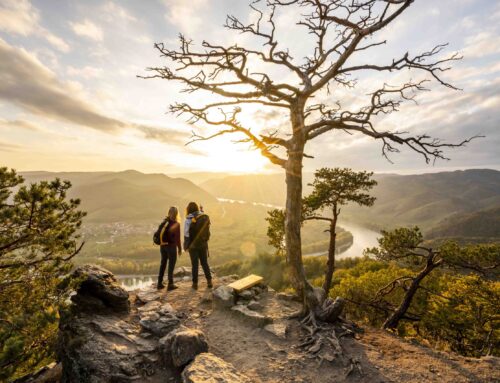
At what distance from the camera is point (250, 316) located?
25.2 feet

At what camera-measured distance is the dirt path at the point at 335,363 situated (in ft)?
18.0

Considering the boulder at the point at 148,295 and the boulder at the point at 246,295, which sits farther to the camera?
the boulder at the point at 246,295

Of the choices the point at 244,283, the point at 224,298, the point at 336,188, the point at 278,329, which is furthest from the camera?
the point at 336,188

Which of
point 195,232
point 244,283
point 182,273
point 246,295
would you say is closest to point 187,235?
point 195,232

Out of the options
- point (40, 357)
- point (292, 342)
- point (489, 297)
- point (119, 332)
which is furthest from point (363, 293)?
point (40, 357)

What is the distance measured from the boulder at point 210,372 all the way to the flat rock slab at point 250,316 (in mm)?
2276

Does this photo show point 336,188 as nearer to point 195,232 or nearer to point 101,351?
point 195,232

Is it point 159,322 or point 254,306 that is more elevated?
point 159,322

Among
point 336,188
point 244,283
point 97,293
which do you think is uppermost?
point 336,188

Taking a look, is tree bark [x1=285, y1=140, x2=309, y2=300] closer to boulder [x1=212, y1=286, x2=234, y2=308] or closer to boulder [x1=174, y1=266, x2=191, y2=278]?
boulder [x1=212, y1=286, x2=234, y2=308]

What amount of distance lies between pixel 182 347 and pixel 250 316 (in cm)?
256

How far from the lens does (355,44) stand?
23.9 ft

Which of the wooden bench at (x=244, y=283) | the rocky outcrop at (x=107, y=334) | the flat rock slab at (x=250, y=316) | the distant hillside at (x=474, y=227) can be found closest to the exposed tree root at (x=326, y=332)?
the flat rock slab at (x=250, y=316)

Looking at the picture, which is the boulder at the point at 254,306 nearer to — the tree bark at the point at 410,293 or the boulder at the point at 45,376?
the boulder at the point at 45,376
